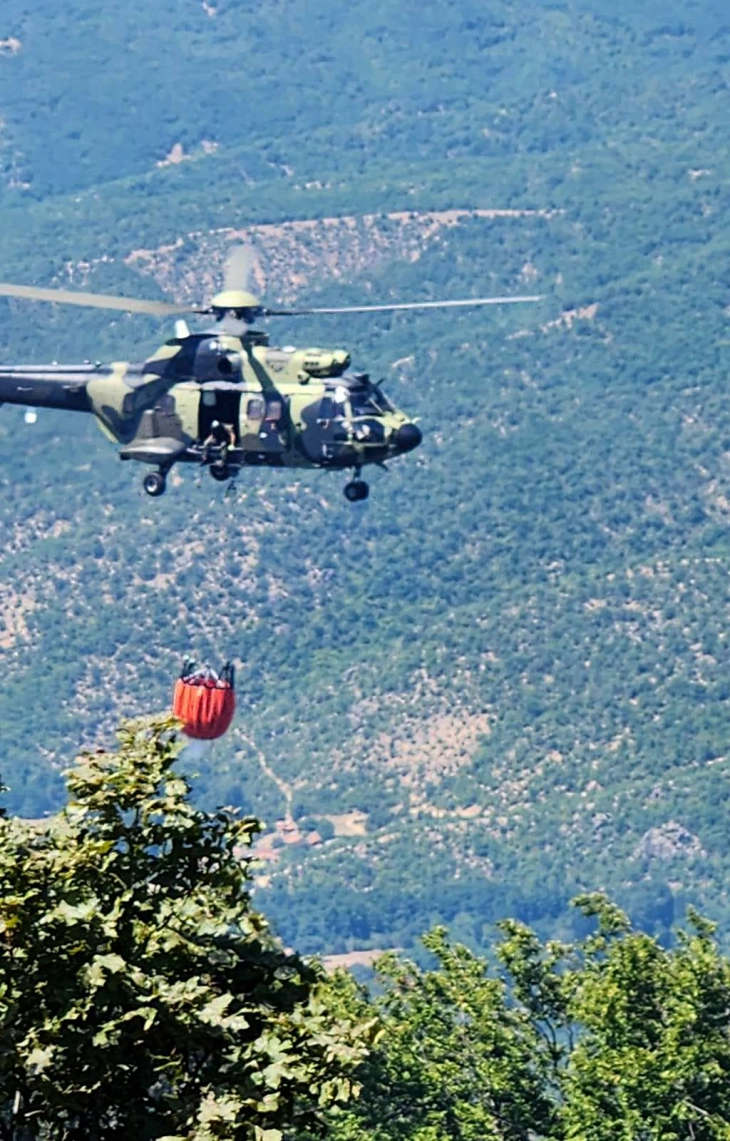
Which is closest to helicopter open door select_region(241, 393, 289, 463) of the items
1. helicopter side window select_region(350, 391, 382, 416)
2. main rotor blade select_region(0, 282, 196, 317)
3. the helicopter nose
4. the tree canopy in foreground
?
helicopter side window select_region(350, 391, 382, 416)

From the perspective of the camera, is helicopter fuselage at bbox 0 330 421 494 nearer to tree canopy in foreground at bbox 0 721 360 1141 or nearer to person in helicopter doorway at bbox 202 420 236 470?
person in helicopter doorway at bbox 202 420 236 470

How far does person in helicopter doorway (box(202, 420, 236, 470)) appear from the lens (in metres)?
70.6

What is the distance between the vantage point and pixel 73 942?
28.3 m

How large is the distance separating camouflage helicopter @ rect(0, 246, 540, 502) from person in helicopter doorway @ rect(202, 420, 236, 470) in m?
0.02

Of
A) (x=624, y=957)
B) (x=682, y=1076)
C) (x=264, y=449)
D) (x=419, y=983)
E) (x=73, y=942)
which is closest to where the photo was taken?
(x=73, y=942)

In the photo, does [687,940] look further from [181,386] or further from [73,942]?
[73,942]

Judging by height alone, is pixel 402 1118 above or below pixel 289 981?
above

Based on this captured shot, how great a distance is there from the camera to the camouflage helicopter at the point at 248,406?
7075 cm

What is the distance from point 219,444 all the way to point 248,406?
95 cm

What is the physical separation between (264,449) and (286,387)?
155 centimetres

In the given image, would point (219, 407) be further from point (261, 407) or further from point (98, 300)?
point (98, 300)

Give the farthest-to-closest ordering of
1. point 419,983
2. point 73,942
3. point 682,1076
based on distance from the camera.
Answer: point 419,983
point 682,1076
point 73,942

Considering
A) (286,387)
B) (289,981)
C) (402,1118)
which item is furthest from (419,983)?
(289,981)

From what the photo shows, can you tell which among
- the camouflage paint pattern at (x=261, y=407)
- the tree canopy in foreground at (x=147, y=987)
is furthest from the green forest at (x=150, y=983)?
the camouflage paint pattern at (x=261, y=407)
